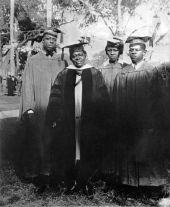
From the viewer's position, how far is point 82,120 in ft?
14.2

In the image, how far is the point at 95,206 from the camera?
13.8ft

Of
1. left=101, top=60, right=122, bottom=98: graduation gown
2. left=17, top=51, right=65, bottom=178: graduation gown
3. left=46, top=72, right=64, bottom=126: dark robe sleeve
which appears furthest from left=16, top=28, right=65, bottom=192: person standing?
left=101, top=60, right=122, bottom=98: graduation gown

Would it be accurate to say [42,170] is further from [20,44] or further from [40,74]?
[20,44]

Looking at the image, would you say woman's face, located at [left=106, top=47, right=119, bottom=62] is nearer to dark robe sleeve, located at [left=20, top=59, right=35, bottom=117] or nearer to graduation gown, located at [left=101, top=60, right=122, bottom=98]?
graduation gown, located at [left=101, top=60, right=122, bottom=98]

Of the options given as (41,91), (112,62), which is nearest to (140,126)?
(112,62)

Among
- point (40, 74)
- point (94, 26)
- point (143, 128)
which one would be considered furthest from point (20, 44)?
point (143, 128)

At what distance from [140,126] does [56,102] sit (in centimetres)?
114

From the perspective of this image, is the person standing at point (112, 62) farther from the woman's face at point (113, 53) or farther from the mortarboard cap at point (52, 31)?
the mortarboard cap at point (52, 31)

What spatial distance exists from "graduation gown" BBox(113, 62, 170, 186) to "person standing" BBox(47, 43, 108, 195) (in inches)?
11.4

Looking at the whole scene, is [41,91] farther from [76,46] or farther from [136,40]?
[136,40]

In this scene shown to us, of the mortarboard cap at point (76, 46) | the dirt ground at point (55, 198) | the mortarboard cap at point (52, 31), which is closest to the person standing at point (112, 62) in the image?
the mortarboard cap at point (76, 46)

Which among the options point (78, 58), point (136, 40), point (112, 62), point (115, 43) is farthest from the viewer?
point (112, 62)

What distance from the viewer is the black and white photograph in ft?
13.6

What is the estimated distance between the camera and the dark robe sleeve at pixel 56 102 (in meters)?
4.38
